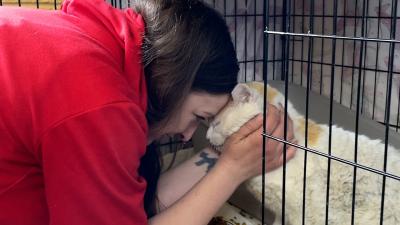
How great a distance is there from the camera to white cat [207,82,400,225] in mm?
928

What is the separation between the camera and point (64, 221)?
67cm

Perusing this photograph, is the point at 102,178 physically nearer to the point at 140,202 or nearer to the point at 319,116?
the point at 140,202

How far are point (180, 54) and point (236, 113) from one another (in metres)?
0.25

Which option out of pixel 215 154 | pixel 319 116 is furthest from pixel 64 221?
pixel 319 116

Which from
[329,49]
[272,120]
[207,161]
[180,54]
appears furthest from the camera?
[329,49]

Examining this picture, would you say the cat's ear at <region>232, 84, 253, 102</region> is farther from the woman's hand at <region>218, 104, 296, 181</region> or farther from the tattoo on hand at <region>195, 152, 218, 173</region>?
the tattoo on hand at <region>195, 152, 218, 173</region>

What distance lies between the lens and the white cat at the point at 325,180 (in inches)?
36.5

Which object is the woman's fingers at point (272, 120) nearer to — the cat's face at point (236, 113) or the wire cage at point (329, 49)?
the cat's face at point (236, 113)

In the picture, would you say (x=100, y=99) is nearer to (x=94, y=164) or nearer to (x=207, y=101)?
(x=94, y=164)

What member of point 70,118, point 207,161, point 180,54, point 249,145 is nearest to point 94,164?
point 70,118

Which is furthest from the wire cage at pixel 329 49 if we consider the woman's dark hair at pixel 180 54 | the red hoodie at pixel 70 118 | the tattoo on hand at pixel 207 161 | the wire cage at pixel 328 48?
the red hoodie at pixel 70 118

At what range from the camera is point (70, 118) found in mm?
613

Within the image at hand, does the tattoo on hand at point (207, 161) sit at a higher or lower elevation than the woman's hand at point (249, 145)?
lower

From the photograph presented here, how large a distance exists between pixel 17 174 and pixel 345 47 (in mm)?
1565
